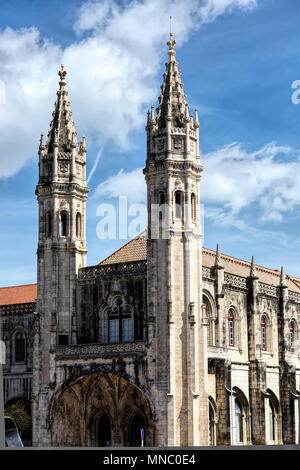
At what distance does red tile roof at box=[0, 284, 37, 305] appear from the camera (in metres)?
56.4

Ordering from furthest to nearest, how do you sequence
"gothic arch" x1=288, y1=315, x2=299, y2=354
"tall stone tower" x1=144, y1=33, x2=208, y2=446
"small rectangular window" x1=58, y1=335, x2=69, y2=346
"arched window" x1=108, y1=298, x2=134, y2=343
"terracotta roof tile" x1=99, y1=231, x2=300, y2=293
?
"gothic arch" x1=288, y1=315, x2=299, y2=354, "terracotta roof tile" x1=99, y1=231, x2=300, y2=293, "small rectangular window" x1=58, y1=335, x2=69, y2=346, "arched window" x1=108, y1=298, x2=134, y2=343, "tall stone tower" x1=144, y1=33, x2=208, y2=446

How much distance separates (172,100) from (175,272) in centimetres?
1063

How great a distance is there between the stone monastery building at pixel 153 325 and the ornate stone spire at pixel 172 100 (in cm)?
9

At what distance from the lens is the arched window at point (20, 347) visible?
167ft

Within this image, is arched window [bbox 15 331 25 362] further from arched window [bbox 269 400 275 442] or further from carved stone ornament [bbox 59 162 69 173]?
arched window [bbox 269 400 275 442]

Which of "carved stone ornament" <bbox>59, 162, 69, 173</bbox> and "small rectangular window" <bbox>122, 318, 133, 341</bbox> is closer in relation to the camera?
"small rectangular window" <bbox>122, 318, 133, 341</bbox>

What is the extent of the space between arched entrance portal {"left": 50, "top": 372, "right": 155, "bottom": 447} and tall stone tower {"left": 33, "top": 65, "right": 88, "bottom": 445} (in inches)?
38.8

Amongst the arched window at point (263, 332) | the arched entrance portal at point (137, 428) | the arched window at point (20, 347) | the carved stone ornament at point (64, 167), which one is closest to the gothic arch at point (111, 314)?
the arched entrance portal at point (137, 428)

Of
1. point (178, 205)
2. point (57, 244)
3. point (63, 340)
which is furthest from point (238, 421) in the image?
point (57, 244)

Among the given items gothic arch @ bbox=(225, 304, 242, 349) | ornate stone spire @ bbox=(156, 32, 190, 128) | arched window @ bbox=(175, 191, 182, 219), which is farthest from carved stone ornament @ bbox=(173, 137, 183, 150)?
gothic arch @ bbox=(225, 304, 242, 349)

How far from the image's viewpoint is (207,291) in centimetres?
4319

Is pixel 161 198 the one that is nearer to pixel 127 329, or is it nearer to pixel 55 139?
pixel 127 329

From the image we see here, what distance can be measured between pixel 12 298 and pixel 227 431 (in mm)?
23065

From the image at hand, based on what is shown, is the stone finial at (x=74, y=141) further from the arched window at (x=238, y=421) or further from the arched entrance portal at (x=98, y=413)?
the arched window at (x=238, y=421)
